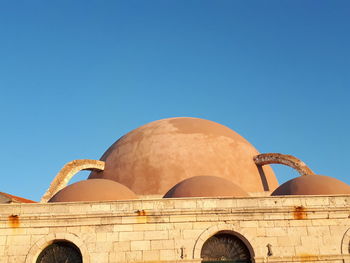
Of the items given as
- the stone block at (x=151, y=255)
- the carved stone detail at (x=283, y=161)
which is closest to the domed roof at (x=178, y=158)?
the carved stone detail at (x=283, y=161)

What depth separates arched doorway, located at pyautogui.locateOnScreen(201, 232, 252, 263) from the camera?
10156 mm

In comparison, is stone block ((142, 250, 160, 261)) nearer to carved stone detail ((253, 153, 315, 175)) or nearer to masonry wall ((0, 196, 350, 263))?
masonry wall ((0, 196, 350, 263))

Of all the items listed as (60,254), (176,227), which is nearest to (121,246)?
(176,227)

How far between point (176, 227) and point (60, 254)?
287 cm

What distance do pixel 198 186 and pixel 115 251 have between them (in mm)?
2800

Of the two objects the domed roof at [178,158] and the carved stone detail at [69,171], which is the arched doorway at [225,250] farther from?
the carved stone detail at [69,171]

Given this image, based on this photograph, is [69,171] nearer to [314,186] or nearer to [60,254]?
[60,254]

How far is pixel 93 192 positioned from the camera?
1132 centimetres

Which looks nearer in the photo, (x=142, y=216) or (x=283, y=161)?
(x=142, y=216)

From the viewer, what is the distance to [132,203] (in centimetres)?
1057

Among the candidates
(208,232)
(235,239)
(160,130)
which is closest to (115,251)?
(208,232)

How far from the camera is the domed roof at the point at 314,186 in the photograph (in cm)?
1144

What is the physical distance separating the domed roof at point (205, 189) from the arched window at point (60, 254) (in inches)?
114

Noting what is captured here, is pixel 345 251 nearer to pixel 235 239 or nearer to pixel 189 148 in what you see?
pixel 235 239
